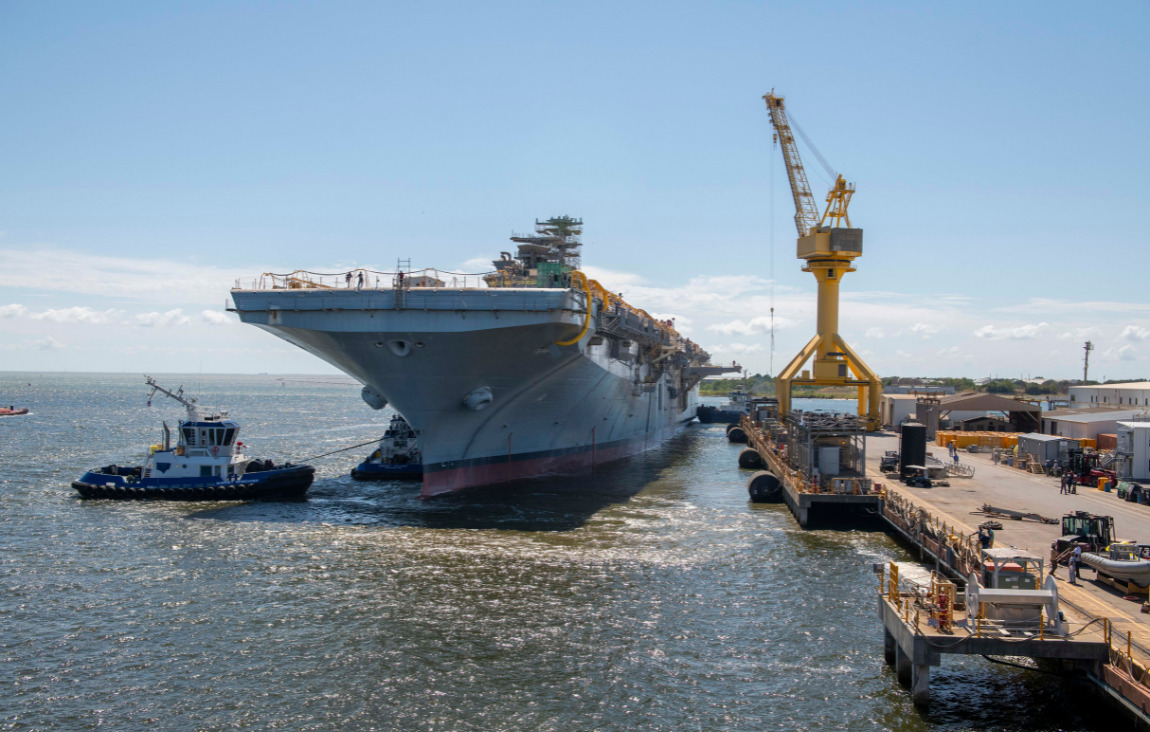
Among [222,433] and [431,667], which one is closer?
[431,667]

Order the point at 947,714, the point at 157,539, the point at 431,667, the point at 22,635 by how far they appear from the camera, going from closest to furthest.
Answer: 1. the point at 947,714
2. the point at 431,667
3. the point at 22,635
4. the point at 157,539

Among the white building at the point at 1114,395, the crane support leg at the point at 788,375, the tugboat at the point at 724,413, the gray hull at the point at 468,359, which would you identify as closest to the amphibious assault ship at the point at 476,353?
the gray hull at the point at 468,359

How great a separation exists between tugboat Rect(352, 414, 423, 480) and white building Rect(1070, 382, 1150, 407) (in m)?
31.7

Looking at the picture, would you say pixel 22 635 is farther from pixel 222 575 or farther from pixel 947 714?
pixel 947 714

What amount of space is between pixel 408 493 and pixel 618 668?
17.3m

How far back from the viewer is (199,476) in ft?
88.4

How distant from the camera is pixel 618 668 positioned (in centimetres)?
1252

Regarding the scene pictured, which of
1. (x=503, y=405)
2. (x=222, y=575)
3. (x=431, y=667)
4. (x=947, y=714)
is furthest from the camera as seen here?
(x=503, y=405)

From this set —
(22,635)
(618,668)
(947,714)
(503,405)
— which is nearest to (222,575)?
(22,635)

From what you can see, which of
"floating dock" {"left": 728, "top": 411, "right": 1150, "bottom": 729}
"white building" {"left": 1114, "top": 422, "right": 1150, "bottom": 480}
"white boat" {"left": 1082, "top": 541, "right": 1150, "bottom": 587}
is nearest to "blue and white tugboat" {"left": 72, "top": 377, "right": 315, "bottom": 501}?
"floating dock" {"left": 728, "top": 411, "right": 1150, "bottom": 729}

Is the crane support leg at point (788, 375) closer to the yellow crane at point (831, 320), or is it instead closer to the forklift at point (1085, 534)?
the yellow crane at point (831, 320)

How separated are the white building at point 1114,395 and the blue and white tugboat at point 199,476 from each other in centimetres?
3569

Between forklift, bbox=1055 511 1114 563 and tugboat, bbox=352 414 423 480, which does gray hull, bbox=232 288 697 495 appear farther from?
forklift, bbox=1055 511 1114 563

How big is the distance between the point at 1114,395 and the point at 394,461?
3436 centimetres
